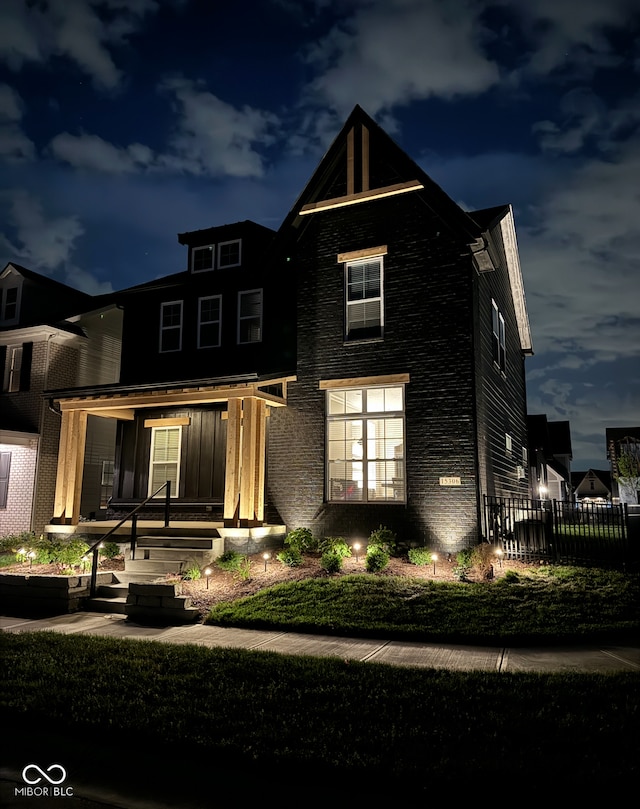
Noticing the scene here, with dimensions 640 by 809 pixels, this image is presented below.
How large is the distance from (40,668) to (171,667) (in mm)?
1331

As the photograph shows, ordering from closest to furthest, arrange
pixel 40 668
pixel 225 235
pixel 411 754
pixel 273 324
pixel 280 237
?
1. pixel 411 754
2. pixel 40 668
3. pixel 280 237
4. pixel 273 324
5. pixel 225 235

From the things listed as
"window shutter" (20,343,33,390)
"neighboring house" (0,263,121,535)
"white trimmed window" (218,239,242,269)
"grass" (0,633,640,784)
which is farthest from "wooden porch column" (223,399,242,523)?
"window shutter" (20,343,33,390)

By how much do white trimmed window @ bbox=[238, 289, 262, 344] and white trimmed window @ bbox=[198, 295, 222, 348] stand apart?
0.64 metres

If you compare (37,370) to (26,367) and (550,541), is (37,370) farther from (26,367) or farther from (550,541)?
(550,541)

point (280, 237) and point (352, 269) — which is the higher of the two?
point (280, 237)

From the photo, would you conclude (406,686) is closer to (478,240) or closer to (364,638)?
(364,638)

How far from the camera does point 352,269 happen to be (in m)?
14.1

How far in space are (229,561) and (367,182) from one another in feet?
28.4

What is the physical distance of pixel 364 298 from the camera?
13852 mm

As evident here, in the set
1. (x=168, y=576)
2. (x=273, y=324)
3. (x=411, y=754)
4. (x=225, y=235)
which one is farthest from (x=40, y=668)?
(x=225, y=235)

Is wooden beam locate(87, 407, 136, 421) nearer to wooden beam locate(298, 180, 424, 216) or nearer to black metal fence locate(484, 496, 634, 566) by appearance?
wooden beam locate(298, 180, 424, 216)

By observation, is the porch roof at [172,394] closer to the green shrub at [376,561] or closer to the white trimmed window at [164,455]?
the white trimmed window at [164,455]

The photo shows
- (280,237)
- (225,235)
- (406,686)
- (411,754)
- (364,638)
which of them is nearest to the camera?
(411,754)

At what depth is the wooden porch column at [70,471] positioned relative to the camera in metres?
14.7
